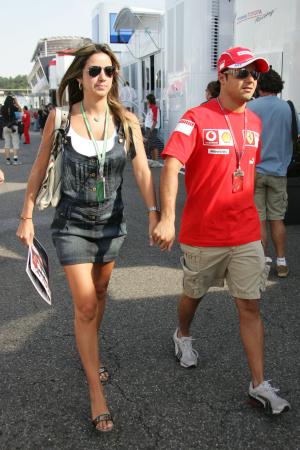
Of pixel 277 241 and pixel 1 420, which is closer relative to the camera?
pixel 1 420

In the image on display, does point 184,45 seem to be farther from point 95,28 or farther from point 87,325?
point 95,28

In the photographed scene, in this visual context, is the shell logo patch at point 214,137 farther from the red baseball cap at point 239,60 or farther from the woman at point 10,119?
the woman at point 10,119

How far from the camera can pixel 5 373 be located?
3.18 m

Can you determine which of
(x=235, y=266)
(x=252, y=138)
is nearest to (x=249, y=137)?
(x=252, y=138)

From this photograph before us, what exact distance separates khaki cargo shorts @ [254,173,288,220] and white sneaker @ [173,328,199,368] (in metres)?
1.93

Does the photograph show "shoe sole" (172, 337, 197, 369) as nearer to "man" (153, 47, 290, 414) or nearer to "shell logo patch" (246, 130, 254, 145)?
"man" (153, 47, 290, 414)

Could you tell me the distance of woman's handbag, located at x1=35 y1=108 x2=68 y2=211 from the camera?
2.60 m

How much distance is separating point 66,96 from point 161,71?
1217 centimetres

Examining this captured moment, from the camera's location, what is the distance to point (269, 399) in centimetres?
265

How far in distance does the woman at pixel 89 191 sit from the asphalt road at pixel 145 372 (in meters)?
0.26

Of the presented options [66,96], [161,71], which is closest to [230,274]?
[66,96]

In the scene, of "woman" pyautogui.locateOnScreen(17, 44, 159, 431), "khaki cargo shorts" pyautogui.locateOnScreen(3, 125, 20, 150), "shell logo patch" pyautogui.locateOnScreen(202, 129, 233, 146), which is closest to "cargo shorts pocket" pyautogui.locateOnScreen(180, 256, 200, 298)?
"woman" pyautogui.locateOnScreen(17, 44, 159, 431)

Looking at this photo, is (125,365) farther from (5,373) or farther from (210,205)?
(210,205)

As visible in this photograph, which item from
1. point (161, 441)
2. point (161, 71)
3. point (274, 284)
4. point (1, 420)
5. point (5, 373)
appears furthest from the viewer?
point (161, 71)
